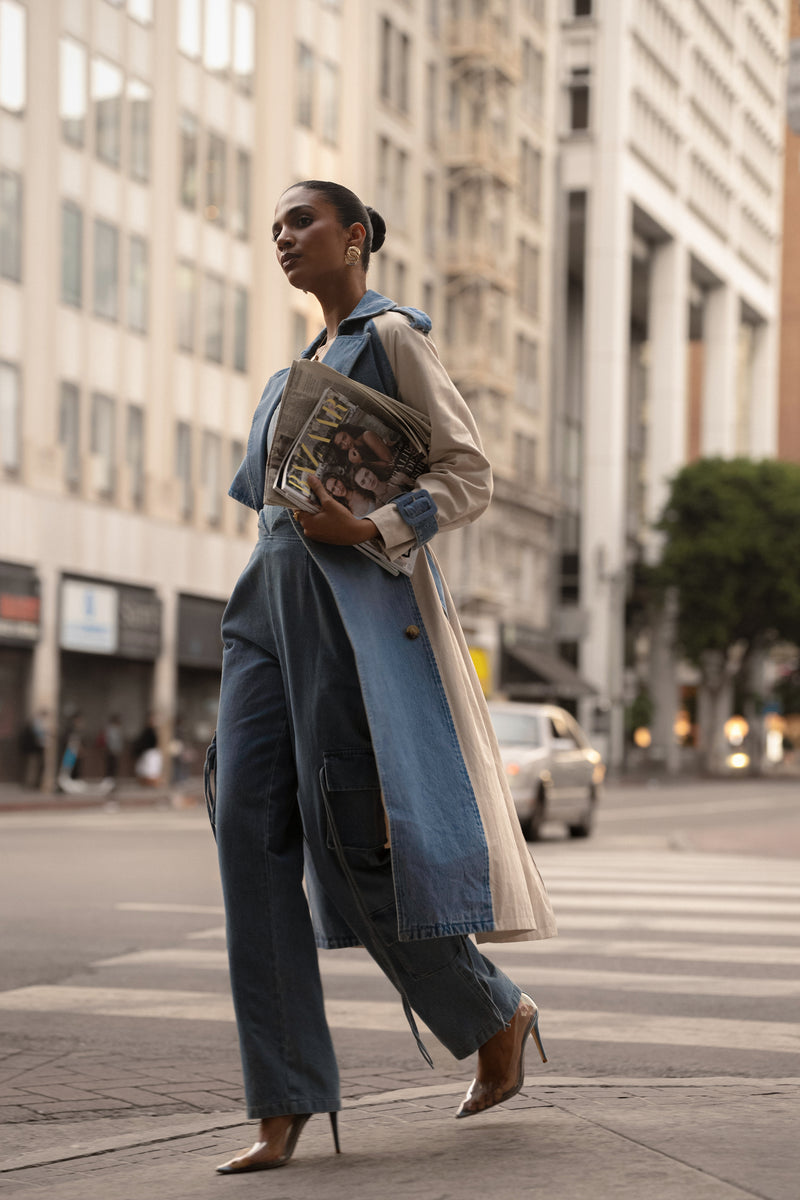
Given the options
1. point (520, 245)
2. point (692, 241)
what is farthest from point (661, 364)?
point (520, 245)

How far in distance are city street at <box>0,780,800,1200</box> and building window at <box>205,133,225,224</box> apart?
30.9 meters

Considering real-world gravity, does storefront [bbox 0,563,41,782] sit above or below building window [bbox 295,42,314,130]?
below

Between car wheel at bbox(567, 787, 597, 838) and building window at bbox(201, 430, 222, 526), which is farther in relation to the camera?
building window at bbox(201, 430, 222, 526)

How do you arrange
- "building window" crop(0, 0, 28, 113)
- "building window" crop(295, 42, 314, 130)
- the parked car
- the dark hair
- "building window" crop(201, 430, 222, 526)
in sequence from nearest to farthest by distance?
the dark hair, the parked car, "building window" crop(0, 0, 28, 113), "building window" crop(201, 430, 222, 526), "building window" crop(295, 42, 314, 130)

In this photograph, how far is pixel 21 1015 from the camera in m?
7.00

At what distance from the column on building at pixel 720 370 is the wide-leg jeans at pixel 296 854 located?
81226 millimetres

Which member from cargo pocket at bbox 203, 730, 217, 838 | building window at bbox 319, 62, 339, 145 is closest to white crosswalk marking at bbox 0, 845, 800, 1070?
cargo pocket at bbox 203, 730, 217, 838

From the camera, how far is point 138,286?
1597 inches

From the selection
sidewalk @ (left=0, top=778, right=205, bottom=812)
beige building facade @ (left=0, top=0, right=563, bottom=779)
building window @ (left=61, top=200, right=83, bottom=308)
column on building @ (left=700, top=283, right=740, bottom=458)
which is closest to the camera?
sidewalk @ (left=0, top=778, right=205, bottom=812)

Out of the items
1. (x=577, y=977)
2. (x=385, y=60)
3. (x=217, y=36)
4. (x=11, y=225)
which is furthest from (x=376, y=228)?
(x=385, y=60)

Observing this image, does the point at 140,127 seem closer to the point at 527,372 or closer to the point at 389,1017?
the point at 527,372

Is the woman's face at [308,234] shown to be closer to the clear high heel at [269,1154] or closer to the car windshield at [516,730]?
the clear high heel at [269,1154]

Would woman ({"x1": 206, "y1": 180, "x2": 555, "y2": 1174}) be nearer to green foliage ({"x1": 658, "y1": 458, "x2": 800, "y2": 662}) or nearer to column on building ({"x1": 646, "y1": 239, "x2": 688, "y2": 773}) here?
green foliage ({"x1": 658, "y1": 458, "x2": 800, "y2": 662})

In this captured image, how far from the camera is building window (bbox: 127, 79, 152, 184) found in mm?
40188
